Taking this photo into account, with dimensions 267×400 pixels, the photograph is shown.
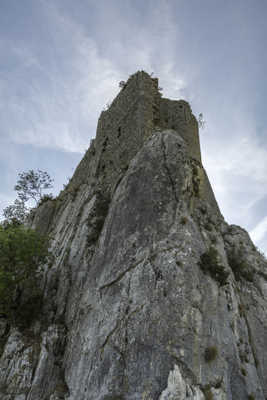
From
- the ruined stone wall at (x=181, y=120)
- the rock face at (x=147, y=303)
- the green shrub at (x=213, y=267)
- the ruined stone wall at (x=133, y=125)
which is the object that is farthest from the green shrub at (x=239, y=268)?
the ruined stone wall at (x=181, y=120)

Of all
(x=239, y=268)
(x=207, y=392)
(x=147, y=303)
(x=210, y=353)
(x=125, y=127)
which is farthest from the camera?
(x=125, y=127)

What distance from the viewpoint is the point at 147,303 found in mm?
8539

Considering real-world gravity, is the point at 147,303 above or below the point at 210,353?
above

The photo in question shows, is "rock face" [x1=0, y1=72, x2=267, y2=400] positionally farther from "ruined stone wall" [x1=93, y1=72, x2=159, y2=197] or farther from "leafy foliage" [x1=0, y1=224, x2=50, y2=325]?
"leafy foliage" [x1=0, y1=224, x2=50, y2=325]

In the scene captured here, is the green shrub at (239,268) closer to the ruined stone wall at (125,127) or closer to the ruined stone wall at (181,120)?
the ruined stone wall at (181,120)

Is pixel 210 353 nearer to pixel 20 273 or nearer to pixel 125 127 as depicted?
pixel 20 273

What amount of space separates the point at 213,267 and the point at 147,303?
2.84 m

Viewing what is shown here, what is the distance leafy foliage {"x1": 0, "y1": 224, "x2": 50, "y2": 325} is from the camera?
1275cm

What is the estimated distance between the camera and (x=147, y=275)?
30.1 feet

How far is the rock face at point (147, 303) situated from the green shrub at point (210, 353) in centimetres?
3

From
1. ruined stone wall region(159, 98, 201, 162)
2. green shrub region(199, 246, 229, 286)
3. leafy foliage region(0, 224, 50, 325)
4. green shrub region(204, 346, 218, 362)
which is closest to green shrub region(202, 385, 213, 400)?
green shrub region(204, 346, 218, 362)

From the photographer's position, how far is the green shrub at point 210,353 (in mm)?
7734

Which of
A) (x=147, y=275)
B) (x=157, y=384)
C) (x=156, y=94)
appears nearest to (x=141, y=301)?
(x=147, y=275)

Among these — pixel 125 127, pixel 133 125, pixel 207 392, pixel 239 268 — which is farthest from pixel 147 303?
pixel 125 127
